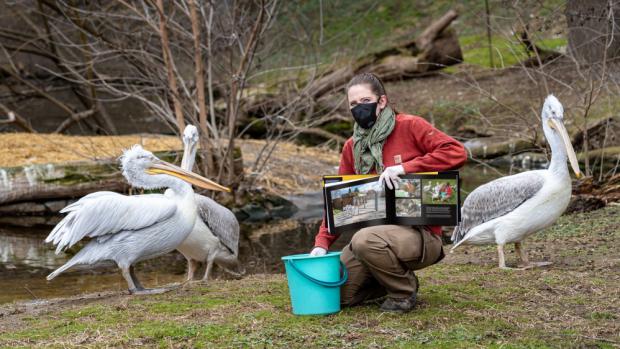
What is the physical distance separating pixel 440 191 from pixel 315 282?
0.72 metres

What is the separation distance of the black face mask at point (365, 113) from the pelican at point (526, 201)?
6.16ft

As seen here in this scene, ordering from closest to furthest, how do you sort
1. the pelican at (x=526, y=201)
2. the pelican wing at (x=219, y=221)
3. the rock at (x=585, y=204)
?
the pelican at (x=526, y=201) < the pelican wing at (x=219, y=221) < the rock at (x=585, y=204)

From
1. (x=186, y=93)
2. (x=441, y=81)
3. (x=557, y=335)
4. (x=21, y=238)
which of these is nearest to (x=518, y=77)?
(x=441, y=81)

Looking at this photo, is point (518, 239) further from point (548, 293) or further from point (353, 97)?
point (353, 97)

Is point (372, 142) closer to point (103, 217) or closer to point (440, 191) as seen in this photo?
point (440, 191)

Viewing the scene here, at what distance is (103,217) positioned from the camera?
491 cm

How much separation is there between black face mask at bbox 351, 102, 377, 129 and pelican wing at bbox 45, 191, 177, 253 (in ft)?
5.53

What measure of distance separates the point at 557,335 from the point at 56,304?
9.82 ft

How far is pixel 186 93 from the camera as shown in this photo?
28.5 feet

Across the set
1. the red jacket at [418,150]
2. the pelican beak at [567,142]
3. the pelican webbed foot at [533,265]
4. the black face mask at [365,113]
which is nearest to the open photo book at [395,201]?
the red jacket at [418,150]

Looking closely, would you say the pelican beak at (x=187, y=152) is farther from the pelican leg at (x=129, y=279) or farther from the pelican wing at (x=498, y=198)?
the pelican wing at (x=498, y=198)

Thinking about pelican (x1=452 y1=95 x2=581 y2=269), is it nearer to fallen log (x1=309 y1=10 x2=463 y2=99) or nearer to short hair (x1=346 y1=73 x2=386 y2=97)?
short hair (x1=346 y1=73 x2=386 y2=97)

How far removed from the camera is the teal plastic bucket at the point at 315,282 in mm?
3803

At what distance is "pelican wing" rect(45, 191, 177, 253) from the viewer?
488 cm
